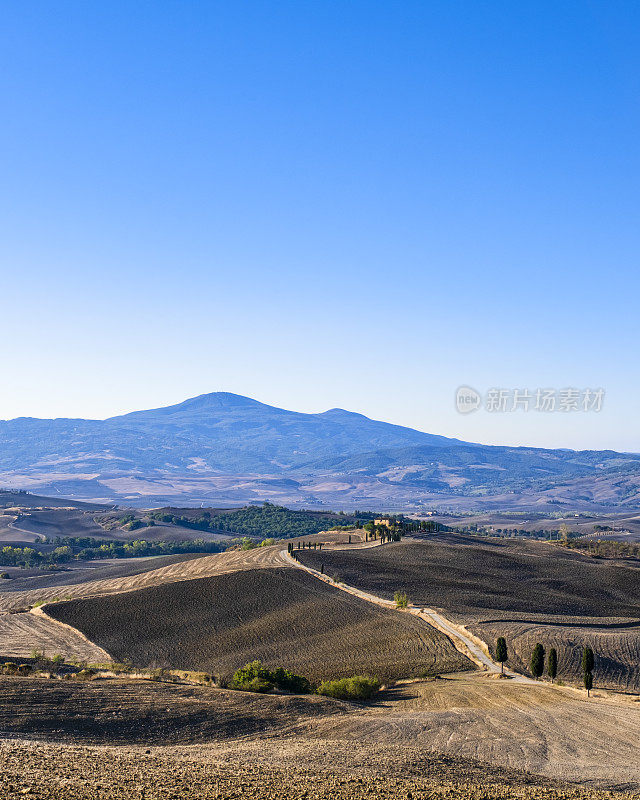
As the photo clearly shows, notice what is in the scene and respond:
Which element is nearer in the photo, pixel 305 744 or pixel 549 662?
pixel 305 744

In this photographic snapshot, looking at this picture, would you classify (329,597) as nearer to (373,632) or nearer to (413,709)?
(373,632)

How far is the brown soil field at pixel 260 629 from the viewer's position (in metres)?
47.1

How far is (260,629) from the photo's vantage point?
57.5m

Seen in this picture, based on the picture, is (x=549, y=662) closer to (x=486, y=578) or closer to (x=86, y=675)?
(x=86, y=675)

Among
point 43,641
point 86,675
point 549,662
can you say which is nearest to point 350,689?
point 549,662

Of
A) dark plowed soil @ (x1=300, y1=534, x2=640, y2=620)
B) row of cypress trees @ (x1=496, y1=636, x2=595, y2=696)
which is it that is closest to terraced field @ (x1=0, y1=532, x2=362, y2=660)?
dark plowed soil @ (x1=300, y1=534, x2=640, y2=620)

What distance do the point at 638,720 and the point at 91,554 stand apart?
14776 cm

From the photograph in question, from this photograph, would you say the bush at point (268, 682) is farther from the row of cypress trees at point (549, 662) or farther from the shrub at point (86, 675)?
the row of cypress trees at point (549, 662)

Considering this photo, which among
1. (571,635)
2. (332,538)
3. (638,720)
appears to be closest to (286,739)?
(638,720)

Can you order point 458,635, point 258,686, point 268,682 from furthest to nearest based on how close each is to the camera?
point 458,635 < point 268,682 < point 258,686

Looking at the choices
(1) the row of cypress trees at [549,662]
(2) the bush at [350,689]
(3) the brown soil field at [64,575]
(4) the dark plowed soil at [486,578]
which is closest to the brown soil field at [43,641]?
(2) the bush at [350,689]

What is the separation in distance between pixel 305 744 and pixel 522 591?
63.1 meters

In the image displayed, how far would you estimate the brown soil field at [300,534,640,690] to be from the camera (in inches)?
2016

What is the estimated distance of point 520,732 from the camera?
2903 cm
